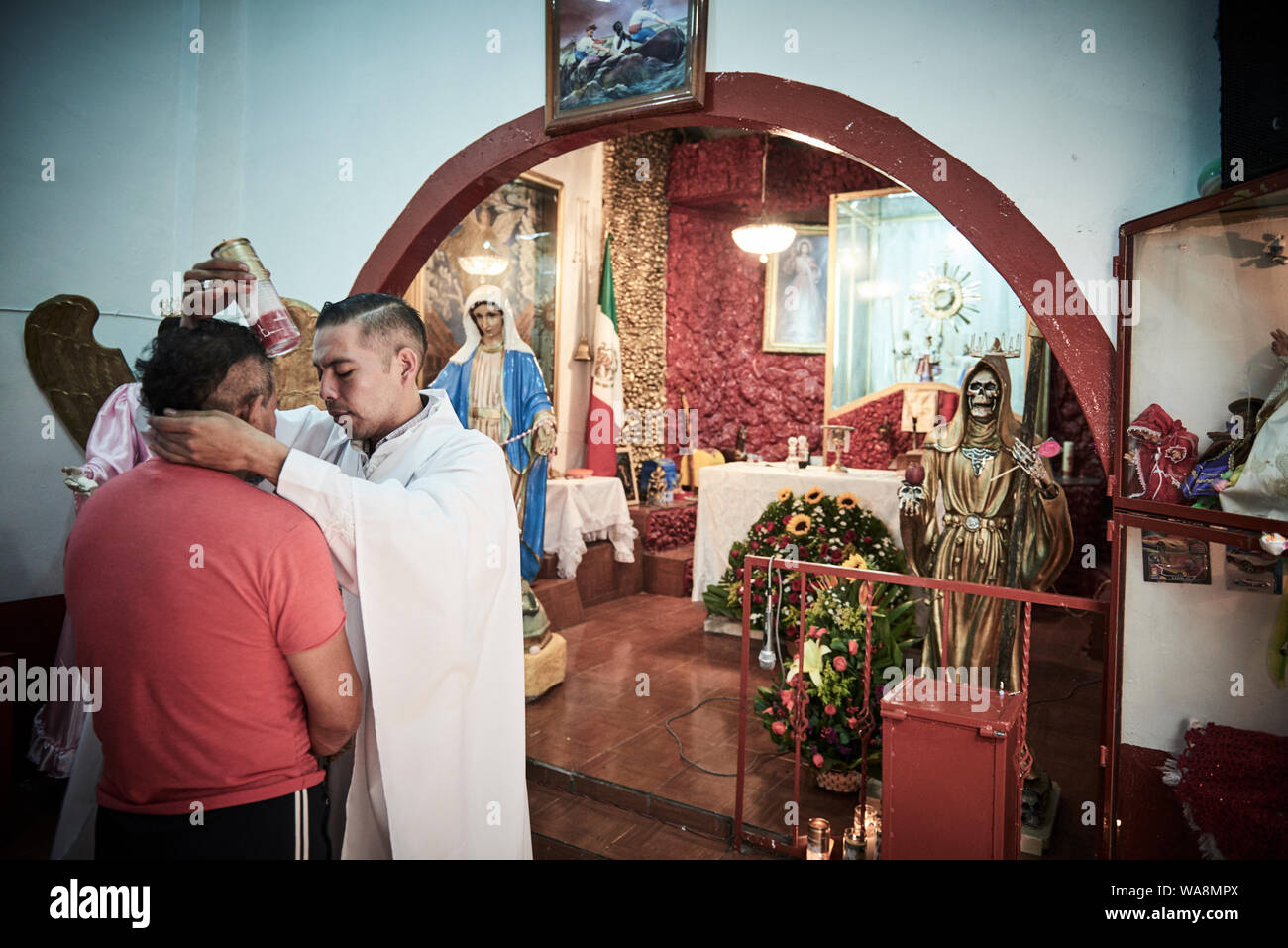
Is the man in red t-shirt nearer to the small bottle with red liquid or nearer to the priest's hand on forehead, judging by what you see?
the small bottle with red liquid

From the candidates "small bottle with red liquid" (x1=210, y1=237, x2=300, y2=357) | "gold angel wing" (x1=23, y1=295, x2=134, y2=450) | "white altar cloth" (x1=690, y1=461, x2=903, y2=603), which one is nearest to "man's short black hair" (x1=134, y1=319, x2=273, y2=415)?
"small bottle with red liquid" (x1=210, y1=237, x2=300, y2=357)

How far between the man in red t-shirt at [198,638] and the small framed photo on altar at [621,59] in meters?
2.05

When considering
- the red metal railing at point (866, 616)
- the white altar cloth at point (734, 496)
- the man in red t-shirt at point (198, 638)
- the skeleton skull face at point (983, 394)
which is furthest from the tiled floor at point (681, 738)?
the man in red t-shirt at point (198, 638)

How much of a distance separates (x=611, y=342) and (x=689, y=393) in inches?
70.2

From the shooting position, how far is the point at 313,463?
69.3 inches

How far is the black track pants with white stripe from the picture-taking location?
1582mm

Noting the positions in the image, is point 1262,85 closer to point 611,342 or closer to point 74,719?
point 74,719

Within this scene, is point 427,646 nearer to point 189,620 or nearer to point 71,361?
point 189,620

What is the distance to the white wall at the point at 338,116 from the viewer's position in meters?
2.53

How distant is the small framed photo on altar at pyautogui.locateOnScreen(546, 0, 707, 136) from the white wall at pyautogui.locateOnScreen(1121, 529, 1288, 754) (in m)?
2.20

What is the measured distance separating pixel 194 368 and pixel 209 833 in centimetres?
90

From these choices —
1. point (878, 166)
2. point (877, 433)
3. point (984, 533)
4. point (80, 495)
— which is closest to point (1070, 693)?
point (984, 533)

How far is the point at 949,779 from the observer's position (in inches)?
98.5
